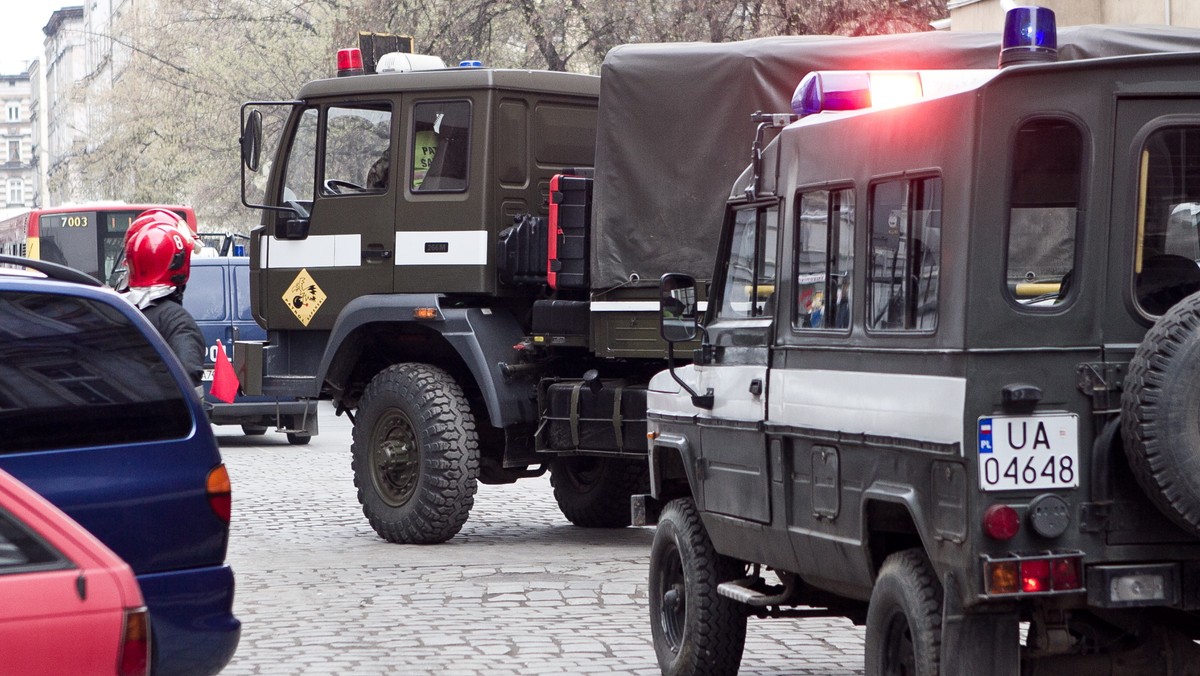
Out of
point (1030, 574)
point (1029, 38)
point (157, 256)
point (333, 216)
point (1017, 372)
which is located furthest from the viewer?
point (333, 216)

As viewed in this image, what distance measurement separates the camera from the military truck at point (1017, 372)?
17.3 ft

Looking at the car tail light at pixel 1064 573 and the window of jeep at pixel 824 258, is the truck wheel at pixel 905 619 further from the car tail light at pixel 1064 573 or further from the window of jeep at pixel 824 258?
the window of jeep at pixel 824 258

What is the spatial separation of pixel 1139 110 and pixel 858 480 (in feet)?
4.63

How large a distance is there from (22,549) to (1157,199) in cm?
325

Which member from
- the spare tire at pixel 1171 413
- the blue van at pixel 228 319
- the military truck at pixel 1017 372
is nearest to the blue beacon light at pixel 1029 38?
the military truck at pixel 1017 372

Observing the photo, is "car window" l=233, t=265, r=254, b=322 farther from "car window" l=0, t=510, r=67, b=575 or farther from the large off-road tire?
"car window" l=0, t=510, r=67, b=575

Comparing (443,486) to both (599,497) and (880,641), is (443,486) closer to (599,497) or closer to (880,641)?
(599,497)

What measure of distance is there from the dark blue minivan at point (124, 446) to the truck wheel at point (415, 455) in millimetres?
5674

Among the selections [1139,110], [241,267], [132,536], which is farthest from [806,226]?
[241,267]

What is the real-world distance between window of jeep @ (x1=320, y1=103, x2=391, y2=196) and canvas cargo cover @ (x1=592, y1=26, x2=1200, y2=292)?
1.81m

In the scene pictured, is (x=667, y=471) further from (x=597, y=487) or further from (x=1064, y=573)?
(x=597, y=487)

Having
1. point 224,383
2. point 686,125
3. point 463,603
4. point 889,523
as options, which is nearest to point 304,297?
point 686,125

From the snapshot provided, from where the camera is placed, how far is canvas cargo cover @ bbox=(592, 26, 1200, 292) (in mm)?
11054

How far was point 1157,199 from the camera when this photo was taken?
5.58 metres
